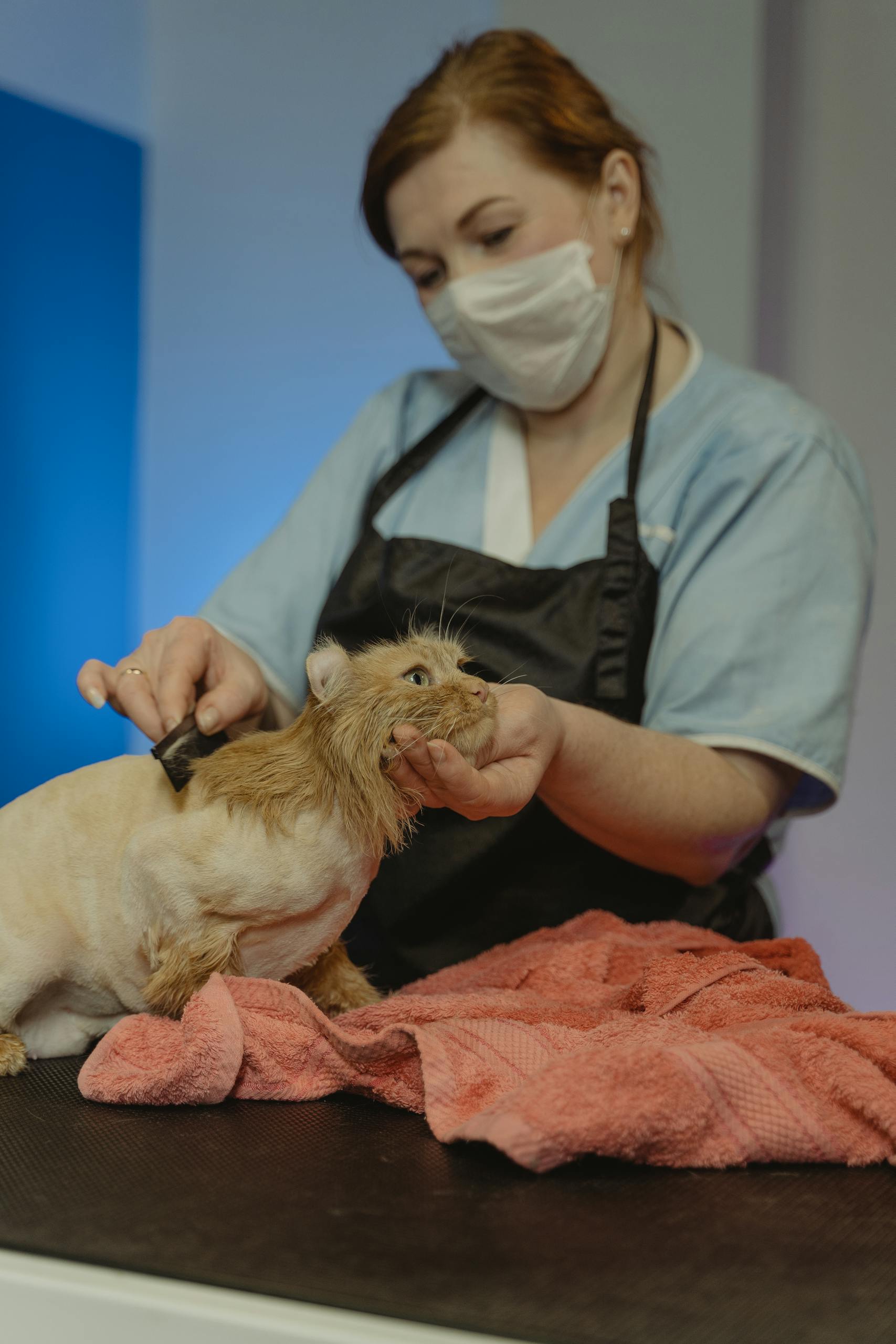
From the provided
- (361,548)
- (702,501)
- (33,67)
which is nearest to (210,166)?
(33,67)

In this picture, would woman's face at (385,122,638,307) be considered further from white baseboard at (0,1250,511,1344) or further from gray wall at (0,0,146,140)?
gray wall at (0,0,146,140)

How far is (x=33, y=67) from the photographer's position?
227 cm

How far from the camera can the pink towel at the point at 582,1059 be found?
2.17 feet

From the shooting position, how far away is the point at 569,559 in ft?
4.33

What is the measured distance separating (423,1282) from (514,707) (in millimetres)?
438

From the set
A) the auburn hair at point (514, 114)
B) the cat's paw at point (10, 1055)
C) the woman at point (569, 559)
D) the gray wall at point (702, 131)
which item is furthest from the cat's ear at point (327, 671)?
the gray wall at point (702, 131)

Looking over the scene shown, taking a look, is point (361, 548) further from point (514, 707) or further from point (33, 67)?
point (33, 67)

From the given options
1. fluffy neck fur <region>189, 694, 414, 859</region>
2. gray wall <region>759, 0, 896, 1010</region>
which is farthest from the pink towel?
gray wall <region>759, 0, 896, 1010</region>

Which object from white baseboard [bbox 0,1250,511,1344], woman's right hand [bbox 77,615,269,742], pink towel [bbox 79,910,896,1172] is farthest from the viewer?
woman's right hand [bbox 77,615,269,742]

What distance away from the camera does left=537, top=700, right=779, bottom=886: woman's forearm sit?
1038 millimetres

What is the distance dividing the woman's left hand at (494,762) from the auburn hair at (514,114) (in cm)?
71

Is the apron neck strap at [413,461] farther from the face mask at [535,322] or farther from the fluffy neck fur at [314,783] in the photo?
the fluffy neck fur at [314,783]

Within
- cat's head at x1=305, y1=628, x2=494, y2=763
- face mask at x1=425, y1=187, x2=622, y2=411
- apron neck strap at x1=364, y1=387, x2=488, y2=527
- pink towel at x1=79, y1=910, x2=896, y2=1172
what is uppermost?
face mask at x1=425, y1=187, x2=622, y2=411

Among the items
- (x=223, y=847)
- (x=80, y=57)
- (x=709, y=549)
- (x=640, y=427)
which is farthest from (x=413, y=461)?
(x=80, y=57)
